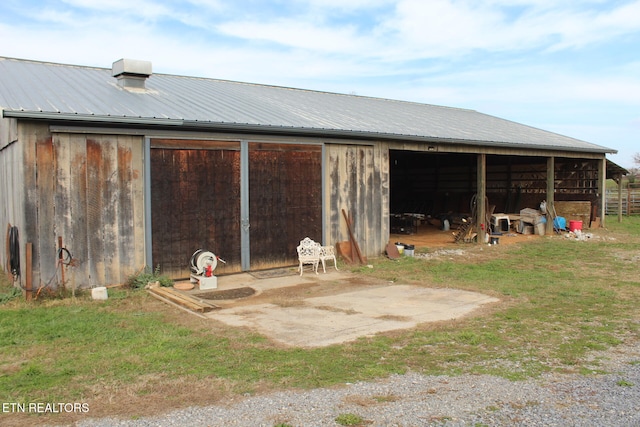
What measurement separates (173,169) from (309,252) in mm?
3059

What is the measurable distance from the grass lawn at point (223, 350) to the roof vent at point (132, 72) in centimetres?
472

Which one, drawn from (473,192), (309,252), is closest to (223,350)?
(309,252)

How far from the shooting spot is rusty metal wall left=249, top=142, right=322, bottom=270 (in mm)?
9812

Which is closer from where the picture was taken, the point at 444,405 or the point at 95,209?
the point at 444,405

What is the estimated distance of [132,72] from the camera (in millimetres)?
10602

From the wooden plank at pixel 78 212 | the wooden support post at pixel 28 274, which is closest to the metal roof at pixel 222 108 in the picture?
the wooden plank at pixel 78 212

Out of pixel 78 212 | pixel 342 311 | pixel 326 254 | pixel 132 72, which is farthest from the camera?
pixel 132 72

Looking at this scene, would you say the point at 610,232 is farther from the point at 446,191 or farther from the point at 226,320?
the point at 226,320

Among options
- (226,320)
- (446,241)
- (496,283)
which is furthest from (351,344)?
(446,241)

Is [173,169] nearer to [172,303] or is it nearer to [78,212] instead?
[78,212]

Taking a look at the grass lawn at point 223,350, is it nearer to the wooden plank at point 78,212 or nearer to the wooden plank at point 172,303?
the wooden plank at point 172,303

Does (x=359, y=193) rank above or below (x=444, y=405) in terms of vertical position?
above

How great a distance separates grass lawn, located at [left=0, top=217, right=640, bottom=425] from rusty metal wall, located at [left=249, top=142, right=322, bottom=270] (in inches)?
107

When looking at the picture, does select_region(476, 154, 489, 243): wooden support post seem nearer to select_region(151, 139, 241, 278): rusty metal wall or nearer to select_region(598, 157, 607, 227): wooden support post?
select_region(598, 157, 607, 227): wooden support post
